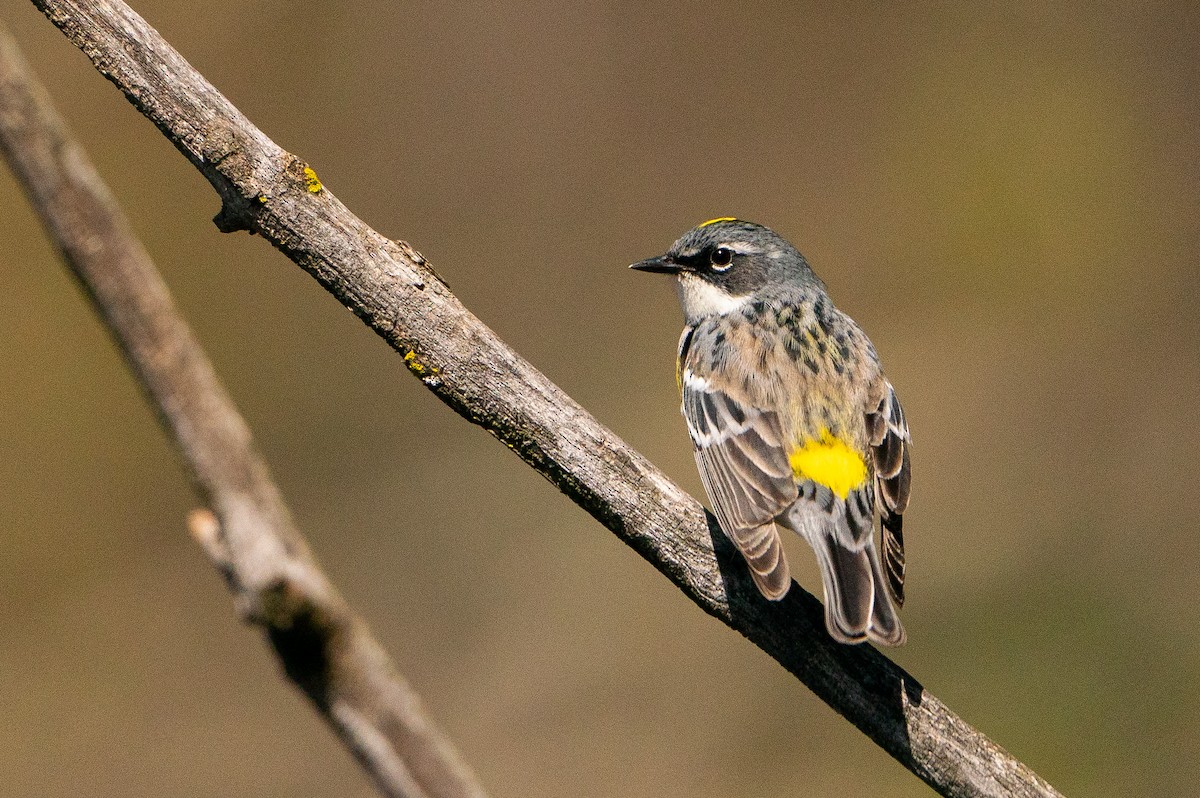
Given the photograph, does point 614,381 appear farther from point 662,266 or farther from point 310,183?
point 310,183

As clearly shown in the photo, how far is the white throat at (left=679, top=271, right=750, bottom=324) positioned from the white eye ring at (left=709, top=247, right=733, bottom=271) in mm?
107

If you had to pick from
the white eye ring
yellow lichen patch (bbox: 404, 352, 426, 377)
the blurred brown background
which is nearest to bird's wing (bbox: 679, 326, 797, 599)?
the white eye ring

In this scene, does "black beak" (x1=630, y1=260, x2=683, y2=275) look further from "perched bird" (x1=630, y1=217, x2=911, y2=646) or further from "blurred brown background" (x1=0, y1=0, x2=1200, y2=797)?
"blurred brown background" (x1=0, y1=0, x2=1200, y2=797)

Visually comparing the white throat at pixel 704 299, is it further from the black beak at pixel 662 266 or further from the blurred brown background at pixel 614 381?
the blurred brown background at pixel 614 381

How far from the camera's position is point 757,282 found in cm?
604

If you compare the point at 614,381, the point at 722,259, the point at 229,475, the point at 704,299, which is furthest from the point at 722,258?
the point at 229,475

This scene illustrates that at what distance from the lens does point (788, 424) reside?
15.8 ft

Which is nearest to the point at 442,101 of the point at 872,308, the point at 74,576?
the point at 872,308

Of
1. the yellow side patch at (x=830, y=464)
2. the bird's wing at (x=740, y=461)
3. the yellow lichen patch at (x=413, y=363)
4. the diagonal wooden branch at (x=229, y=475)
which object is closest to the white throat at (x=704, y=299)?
the bird's wing at (x=740, y=461)

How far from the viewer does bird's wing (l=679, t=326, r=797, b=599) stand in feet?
12.2

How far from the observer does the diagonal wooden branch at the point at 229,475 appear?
104 centimetres

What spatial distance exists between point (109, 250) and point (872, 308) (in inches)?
396

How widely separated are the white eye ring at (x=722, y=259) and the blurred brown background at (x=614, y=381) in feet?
12.2

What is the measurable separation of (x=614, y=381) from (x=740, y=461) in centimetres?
569
